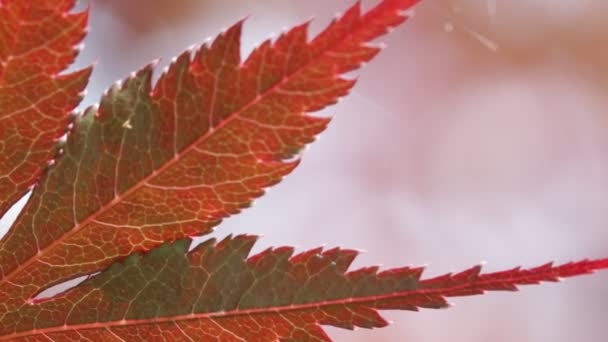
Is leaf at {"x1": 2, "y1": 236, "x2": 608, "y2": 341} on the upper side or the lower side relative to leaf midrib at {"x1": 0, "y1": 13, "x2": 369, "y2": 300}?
lower

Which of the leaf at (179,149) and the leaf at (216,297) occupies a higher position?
the leaf at (179,149)

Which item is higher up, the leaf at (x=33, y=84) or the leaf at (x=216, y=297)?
the leaf at (x=33, y=84)
